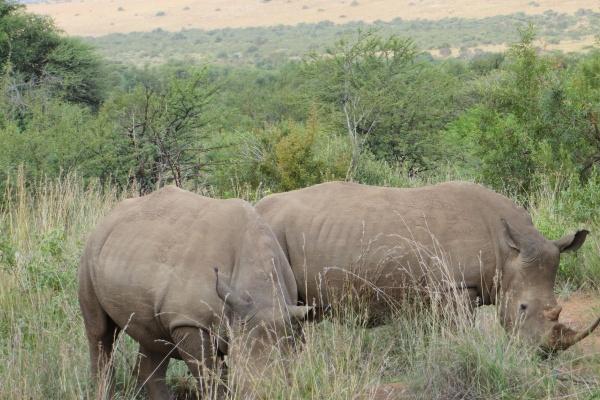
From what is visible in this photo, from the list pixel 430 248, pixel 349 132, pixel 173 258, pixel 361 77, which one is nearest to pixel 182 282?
pixel 173 258

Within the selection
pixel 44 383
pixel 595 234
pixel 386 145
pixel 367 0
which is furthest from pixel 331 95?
pixel 367 0

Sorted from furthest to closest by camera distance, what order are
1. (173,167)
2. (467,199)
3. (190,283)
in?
(173,167), (467,199), (190,283)

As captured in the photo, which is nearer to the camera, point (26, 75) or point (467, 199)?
point (467, 199)

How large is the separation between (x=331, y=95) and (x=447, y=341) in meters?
13.5

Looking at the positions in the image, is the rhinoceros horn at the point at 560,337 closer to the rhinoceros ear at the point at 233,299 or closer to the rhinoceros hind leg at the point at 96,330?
the rhinoceros ear at the point at 233,299

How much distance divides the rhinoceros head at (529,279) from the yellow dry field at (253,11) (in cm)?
9660

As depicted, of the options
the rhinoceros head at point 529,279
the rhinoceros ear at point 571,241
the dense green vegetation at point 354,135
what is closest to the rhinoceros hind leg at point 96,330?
the rhinoceros head at point 529,279

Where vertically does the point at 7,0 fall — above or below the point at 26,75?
above

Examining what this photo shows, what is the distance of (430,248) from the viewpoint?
266 inches

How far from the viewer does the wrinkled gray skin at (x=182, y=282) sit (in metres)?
5.10

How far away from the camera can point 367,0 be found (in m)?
129

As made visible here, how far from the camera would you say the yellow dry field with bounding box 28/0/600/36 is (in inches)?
4313

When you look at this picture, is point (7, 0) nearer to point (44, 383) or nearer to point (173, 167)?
point (173, 167)

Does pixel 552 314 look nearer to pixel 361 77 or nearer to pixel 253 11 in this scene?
pixel 361 77
